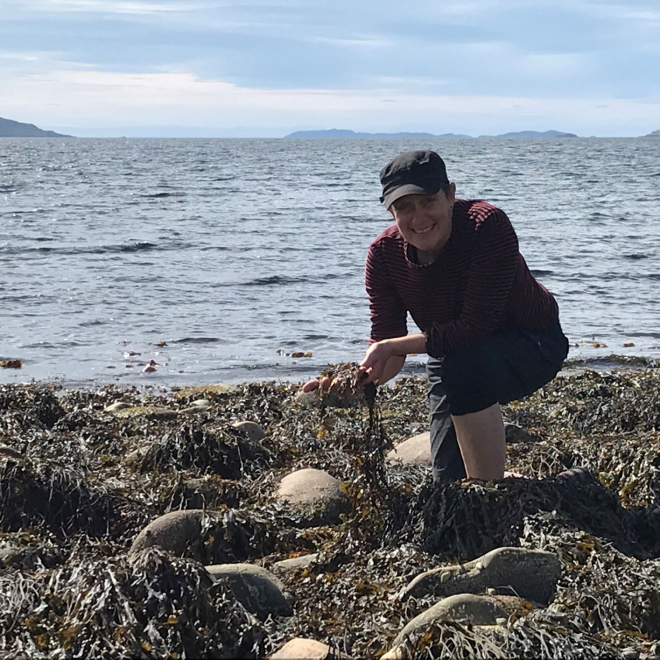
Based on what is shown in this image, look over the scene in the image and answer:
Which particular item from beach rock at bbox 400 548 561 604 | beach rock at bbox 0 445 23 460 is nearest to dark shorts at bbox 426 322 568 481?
beach rock at bbox 400 548 561 604

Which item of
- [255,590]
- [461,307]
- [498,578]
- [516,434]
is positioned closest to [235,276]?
[516,434]

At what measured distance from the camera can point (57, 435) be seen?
6.25 meters

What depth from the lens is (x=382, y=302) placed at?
14.7 ft

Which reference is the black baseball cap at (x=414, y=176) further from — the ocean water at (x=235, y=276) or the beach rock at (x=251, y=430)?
the ocean water at (x=235, y=276)

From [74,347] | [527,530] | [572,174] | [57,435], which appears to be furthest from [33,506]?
[572,174]

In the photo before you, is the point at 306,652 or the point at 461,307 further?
the point at 461,307

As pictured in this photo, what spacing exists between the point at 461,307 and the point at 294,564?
139 cm

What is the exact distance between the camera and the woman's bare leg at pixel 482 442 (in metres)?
4.18

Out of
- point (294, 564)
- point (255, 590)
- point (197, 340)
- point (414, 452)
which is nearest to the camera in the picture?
point (255, 590)

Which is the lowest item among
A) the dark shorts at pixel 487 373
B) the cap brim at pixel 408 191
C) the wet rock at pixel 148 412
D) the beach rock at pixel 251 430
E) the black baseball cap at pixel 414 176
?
the wet rock at pixel 148 412

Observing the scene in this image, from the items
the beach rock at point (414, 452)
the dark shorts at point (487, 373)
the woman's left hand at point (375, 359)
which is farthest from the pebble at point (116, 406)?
the woman's left hand at point (375, 359)

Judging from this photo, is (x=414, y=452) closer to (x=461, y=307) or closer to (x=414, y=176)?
(x=461, y=307)

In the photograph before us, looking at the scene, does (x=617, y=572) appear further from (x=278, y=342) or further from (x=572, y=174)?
(x=572, y=174)

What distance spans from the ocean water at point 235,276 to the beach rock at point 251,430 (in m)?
3.42
